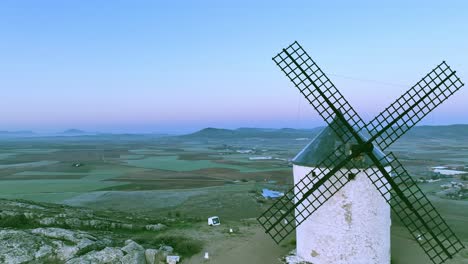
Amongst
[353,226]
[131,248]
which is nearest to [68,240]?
[131,248]

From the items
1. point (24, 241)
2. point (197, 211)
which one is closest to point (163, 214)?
point (197, 211)

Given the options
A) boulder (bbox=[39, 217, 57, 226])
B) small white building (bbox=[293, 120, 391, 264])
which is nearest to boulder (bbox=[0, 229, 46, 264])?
boulder (bbox=[39, 217, 57, 226])

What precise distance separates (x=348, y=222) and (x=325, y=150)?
9.12 ft

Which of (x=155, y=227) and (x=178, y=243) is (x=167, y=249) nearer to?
(x=178, y=243)

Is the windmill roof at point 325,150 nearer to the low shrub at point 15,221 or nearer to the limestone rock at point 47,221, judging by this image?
the limestone rock at point 47,221

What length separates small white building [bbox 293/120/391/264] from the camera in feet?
43.2

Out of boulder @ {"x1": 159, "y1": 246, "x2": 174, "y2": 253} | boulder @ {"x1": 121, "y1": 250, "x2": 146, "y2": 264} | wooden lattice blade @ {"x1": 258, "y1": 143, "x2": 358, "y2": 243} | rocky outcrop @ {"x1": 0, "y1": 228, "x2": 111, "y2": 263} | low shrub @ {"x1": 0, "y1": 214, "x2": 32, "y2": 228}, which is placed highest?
wooden lattice blade @ {"x1": 258, "y1": 143, "x2": 358, "y2": 243}

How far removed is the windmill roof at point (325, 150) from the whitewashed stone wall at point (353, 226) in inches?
14.2

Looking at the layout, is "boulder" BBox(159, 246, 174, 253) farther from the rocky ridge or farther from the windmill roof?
the windmill roof

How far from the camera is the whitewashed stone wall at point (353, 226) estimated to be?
1317cm

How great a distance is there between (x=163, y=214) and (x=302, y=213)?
16.2 m

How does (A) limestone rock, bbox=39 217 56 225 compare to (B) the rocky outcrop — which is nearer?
(B) the rocky outcrop

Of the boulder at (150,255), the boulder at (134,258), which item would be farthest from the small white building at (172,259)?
the boulder at (134,258)

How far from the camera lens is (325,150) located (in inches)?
543
